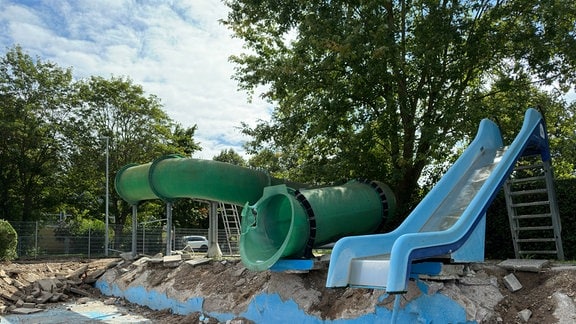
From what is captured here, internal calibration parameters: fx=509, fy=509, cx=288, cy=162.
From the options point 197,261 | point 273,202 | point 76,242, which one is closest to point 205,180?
point 197,261

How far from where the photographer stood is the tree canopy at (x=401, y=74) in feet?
35.9

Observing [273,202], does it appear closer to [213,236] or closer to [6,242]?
[213,236]

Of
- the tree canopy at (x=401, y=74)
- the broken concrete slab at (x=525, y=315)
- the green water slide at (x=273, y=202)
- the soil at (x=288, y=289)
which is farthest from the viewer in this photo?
the tree canopy at (x=401, y=74)

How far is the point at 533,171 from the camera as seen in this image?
11094 millimetres

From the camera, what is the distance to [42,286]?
44.8ft

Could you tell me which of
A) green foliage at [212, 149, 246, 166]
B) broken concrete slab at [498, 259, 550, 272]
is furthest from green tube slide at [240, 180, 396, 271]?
green foliage at [212, 149, 246, 166]

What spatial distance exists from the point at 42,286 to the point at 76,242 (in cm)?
1160

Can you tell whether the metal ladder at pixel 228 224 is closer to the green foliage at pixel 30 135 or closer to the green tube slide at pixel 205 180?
the green tube slide at pixel 205 180

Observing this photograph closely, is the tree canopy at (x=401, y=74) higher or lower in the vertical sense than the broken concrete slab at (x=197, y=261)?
higher

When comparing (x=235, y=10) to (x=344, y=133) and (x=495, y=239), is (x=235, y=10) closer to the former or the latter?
(x=344, y=133)

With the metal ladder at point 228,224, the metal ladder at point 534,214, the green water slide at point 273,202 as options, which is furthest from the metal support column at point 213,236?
the metal ladder at point 534,214

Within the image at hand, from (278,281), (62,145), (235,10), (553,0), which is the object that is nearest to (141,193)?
(235,10)

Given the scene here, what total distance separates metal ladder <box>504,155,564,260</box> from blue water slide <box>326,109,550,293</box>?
561mm

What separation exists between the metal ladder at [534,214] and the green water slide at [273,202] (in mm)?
2516
